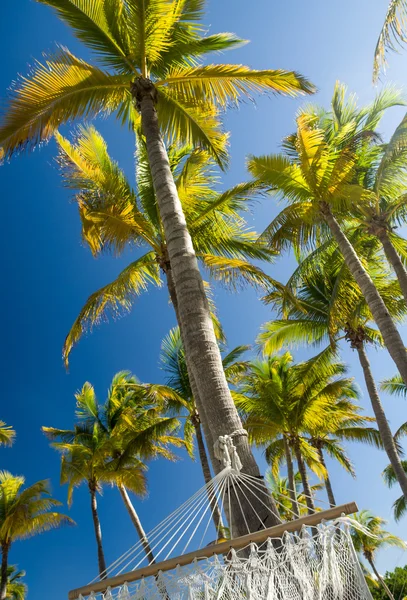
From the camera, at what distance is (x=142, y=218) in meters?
9.41

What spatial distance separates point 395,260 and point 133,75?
541 cm

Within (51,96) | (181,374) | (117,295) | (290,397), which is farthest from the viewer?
(290,397)

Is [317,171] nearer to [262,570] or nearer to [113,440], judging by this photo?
[262,570]

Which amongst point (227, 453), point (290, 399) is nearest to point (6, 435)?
point (290, 399)

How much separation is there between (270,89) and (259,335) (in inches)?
305

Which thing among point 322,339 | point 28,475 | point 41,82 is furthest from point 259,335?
point 28,475

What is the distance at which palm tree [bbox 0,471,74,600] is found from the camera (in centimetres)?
1733

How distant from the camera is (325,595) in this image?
2.62m

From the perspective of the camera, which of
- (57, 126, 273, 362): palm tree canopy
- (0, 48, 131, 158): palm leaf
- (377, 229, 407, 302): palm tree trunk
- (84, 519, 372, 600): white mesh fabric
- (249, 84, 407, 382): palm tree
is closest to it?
(84, 519, 372, 600): white mesh fabric

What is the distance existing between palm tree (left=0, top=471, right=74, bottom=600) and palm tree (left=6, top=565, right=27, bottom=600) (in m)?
7.17

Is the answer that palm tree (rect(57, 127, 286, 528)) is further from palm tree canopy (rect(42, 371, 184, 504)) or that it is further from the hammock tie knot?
palm tree canopy (rect(42, 371, 184, 504))

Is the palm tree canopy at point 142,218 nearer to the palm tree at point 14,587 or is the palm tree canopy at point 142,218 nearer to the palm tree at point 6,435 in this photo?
the palm tree at point 6,435

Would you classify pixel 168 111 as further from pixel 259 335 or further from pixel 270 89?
pixel 259 335

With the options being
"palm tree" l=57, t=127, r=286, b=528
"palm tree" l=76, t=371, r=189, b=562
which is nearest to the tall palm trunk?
"palm tree" l=57, t=127, r=286, b=528
